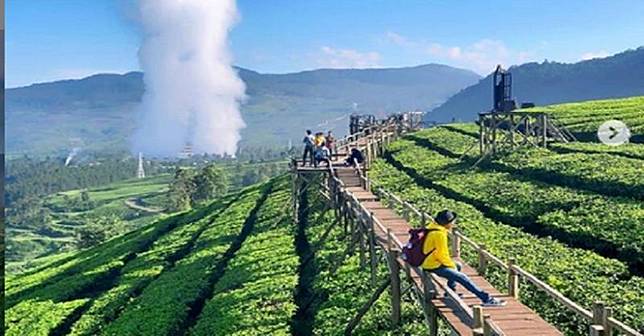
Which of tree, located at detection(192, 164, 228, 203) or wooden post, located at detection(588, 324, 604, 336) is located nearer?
wooden post, located at detection(588, 324, 604, 336)

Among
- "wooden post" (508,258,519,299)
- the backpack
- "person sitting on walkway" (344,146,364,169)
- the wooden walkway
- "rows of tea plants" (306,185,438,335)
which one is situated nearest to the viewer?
the wooden walkway

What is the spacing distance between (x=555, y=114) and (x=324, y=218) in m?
31.8

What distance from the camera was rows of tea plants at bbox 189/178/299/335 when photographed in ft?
73.5

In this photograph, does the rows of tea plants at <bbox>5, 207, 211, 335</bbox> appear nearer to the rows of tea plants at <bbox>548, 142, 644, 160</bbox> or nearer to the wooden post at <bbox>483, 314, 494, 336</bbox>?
the wooden post at <bbox>483, 314, 494, 336</bbox>

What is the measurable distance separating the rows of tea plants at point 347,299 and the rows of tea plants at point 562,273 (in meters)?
2.61

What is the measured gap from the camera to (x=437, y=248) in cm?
1520

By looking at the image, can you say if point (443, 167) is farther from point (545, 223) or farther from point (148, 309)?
point (148, 309)

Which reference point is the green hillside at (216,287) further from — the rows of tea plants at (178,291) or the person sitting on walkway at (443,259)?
the person sitting on walkway at (443,259)

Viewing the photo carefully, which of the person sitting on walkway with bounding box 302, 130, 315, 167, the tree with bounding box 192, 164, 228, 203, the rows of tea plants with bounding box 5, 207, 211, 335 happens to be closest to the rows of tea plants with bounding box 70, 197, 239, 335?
the rows of tea plants with bounding box 5, 207, 211, 335

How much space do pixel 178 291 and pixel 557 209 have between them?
14.1 meters

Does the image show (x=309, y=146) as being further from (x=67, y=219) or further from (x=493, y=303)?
(x=67, y=219)

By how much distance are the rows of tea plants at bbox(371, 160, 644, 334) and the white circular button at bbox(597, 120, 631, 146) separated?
58.8 feet

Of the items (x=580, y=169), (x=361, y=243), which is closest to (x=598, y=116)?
(x=580, y=169)

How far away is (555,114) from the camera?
205 feet
